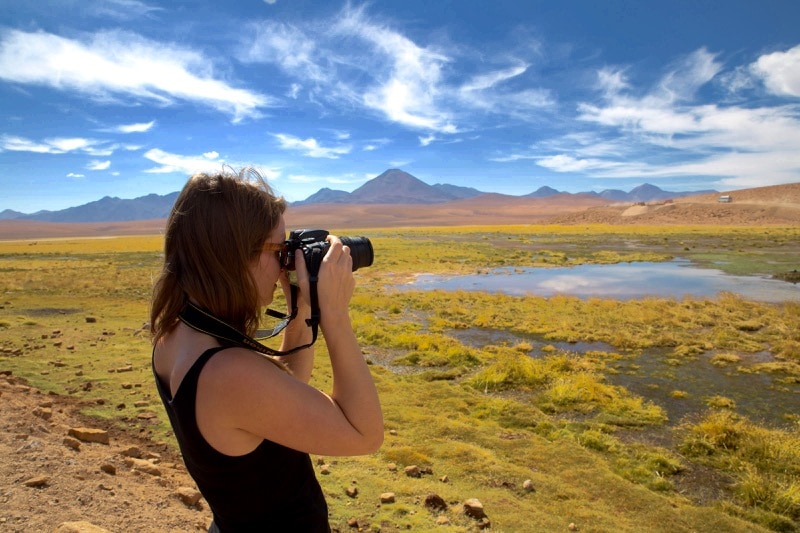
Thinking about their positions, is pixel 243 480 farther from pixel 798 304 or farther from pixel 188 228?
pixel 798 304

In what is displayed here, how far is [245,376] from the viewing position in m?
1.19

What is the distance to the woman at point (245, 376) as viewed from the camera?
47.6 inches

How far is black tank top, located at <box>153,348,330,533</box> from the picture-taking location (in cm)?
124

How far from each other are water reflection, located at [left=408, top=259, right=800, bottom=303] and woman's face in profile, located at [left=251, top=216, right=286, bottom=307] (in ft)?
58.7

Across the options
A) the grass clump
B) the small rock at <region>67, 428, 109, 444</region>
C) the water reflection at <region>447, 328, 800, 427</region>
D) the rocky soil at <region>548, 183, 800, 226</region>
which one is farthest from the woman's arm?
the rocky soil at <region>548, 183, 800, 226</region>

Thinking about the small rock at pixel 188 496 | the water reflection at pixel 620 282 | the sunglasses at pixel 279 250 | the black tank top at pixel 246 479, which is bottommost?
the water reflection at pixel 620 282

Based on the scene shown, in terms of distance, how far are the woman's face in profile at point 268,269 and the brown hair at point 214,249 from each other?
38 mm

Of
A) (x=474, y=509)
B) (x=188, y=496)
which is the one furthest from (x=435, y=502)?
(x=188, y=496)

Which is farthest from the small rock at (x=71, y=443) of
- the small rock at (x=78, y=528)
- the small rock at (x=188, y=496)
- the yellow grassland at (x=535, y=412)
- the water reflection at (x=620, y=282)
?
the water reflection at (x=620, y=282)

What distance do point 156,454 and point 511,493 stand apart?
3.57 metres

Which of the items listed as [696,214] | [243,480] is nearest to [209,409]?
[243,480]

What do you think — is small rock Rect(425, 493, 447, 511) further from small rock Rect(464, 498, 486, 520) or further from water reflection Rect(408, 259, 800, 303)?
water reflection Rect(408, 259, 800, 303)

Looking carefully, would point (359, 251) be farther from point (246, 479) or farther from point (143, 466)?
point (143, 466)

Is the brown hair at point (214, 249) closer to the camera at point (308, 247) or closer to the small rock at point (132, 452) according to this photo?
the camera at point (308, 247)
